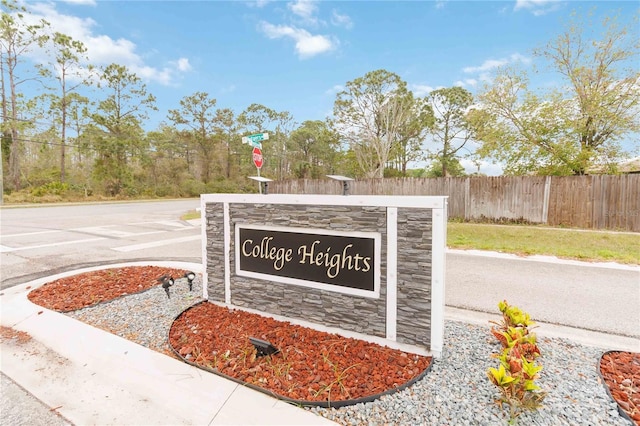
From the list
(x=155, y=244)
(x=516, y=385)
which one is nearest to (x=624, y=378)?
(x=516, y=385)

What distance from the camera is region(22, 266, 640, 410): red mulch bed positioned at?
69.7 inches

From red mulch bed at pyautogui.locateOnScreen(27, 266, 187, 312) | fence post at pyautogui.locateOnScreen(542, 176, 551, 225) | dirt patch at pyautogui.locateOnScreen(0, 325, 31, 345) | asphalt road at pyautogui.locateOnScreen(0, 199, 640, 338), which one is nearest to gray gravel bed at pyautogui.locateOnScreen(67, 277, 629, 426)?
dirt patch at pyautogui.locateOnScreen(0, 325, 31, 345)

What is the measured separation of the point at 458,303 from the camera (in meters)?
3.32

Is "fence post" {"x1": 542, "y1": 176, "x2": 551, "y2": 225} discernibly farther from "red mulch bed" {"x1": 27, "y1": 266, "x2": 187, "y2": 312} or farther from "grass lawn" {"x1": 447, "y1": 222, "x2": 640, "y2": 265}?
"red mulch bed" {"x1": 27, "y1": 266, "x2": 187, "y2": 312}

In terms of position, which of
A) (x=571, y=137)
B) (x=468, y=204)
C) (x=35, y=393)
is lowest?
(x=35, y=393)

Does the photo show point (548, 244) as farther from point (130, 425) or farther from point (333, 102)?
point (333, 102)

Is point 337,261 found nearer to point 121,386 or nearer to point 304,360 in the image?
point 304,360

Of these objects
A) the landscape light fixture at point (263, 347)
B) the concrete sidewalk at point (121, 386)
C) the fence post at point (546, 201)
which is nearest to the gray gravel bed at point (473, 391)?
the concrete sidewalk at point (121, 386)

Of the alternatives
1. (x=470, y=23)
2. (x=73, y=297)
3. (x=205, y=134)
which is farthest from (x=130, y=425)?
(x=205, y=134)

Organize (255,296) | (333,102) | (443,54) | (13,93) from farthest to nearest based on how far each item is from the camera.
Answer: (333,102) → (13,93) → (443,54) → (255,296)

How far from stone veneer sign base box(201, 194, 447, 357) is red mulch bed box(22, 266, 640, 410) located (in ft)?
0.46

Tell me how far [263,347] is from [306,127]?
33.2 meters

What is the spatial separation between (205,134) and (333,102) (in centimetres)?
1522

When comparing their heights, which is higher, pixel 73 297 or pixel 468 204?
pixel 468 204
